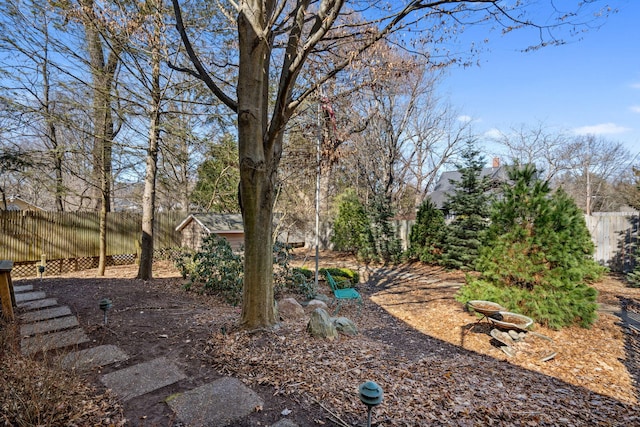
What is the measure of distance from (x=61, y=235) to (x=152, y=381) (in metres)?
8.81

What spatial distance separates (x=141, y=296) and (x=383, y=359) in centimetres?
407

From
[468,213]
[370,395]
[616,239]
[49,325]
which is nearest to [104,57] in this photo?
[49,325]

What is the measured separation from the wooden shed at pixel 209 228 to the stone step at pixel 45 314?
547 centimetres

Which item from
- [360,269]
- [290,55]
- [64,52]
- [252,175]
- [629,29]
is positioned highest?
[64,52]

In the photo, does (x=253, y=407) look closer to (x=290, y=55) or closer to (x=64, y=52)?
(x=290, y=55)

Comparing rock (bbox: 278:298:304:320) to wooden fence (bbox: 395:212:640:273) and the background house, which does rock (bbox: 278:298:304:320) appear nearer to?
the background house

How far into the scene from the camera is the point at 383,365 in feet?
9.71

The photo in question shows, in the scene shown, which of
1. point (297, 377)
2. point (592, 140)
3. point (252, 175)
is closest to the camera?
point (297, 377)

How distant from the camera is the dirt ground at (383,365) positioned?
2.23 meters

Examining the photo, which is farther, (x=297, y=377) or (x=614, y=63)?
(x=614, y=63)

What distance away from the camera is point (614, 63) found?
21.8 ft

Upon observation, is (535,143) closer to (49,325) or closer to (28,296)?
(49,325)

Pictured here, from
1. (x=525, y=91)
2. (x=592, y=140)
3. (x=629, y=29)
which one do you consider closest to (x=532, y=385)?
(x=629, y=29)

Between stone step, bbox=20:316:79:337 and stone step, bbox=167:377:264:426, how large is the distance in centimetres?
218
